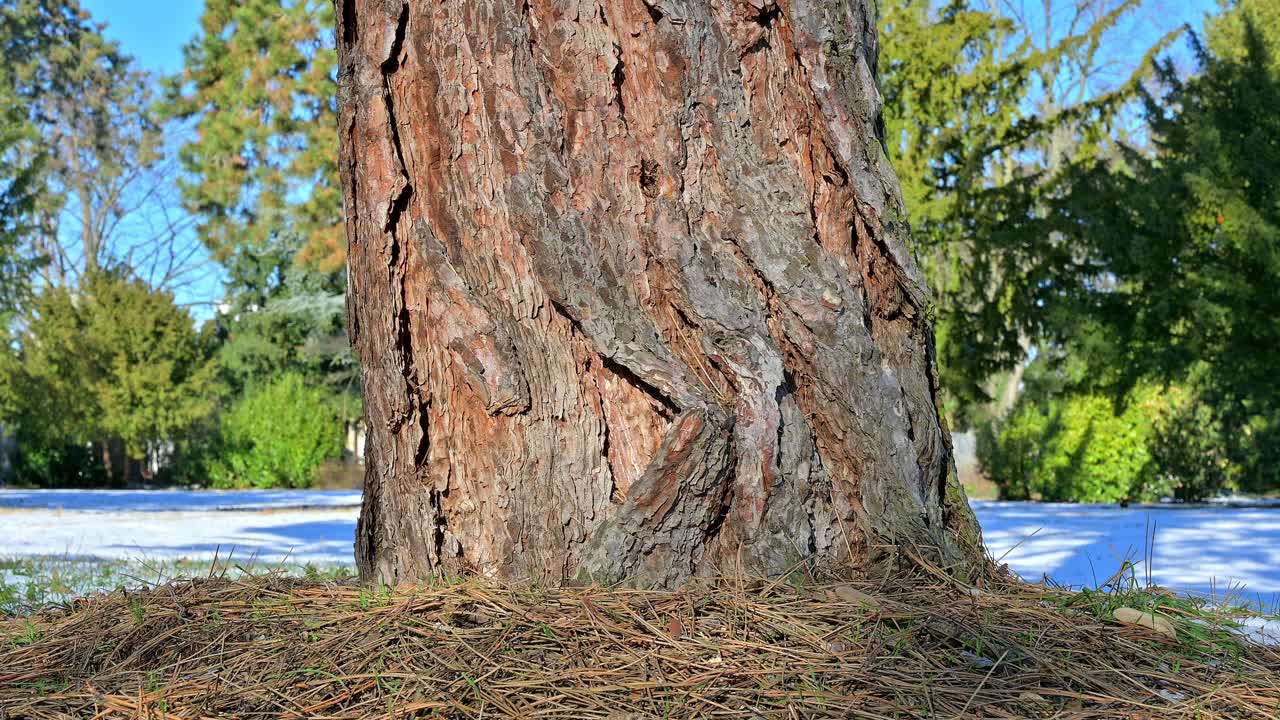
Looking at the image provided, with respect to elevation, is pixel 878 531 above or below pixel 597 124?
below

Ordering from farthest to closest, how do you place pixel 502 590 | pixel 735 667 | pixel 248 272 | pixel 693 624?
pixel 248 272 < pixel 502 590 < pixel 693 624 < pixel 735 667

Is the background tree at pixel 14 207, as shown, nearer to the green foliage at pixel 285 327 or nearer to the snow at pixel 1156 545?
the green foliage at pixel 285 327

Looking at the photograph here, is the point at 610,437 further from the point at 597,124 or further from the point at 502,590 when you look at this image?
the point at 597,124

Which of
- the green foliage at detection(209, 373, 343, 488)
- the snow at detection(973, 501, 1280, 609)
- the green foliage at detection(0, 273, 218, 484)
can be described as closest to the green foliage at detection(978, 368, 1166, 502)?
the snow at detection(973, 501, 1280, 609)

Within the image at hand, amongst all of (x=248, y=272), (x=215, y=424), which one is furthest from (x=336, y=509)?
(x=248, y=272)

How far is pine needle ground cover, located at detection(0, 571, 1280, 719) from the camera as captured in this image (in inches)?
67.5

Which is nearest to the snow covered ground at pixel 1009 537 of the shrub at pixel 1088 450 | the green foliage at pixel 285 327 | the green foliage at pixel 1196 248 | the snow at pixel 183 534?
the snow at pixel 183 534

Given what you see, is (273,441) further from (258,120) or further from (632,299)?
(632,299)

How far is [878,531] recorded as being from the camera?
86.6 inches

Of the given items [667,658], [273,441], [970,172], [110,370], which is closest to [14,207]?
[110,370]

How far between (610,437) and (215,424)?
20.7 metres

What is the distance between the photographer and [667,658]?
1804 millimetres

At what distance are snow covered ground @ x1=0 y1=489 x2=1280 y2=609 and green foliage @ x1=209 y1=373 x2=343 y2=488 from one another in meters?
6.75

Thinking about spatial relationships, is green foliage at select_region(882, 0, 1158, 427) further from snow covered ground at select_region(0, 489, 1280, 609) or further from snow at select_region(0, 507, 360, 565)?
snow at select_region(0, 507, 360, 565)
